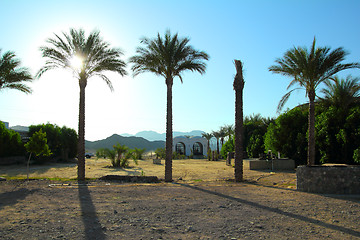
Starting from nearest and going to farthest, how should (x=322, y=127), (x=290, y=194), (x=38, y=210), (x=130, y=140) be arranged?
(x=38, y=210) < (x=290, y=194) < (x=322, y=127) < (x=130, y=140)

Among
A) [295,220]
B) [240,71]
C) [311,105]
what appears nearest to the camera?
[295,220]

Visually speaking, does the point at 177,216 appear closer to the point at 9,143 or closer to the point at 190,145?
the point at 9,143

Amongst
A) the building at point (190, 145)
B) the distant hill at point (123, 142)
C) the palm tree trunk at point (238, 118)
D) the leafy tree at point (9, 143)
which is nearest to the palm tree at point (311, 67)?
the palm tree trunk at point (238, 118)

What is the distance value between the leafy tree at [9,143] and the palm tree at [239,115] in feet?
82.6

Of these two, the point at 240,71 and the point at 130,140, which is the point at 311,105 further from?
the point at 130,140

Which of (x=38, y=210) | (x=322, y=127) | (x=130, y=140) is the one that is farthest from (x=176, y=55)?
(x=130, y=140)

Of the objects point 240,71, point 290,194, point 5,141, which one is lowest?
point 290,194

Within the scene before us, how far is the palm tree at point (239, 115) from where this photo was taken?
45.1 feet

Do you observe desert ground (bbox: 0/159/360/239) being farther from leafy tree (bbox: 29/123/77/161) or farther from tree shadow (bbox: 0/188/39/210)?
leafy tree (bbox: 29/123/77/161)

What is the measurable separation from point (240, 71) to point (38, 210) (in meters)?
11.2

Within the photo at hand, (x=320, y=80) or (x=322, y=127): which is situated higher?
(x=320, y=80)

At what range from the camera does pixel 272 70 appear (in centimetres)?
1736

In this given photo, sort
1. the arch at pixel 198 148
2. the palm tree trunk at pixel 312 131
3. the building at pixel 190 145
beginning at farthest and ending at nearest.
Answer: the arch at pixel 198 148, the building at pixel 190 145, the palm tree trunk at pixel 312 131

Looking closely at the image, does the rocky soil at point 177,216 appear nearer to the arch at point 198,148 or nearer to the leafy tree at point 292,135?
the leafy tree at point 292,135
